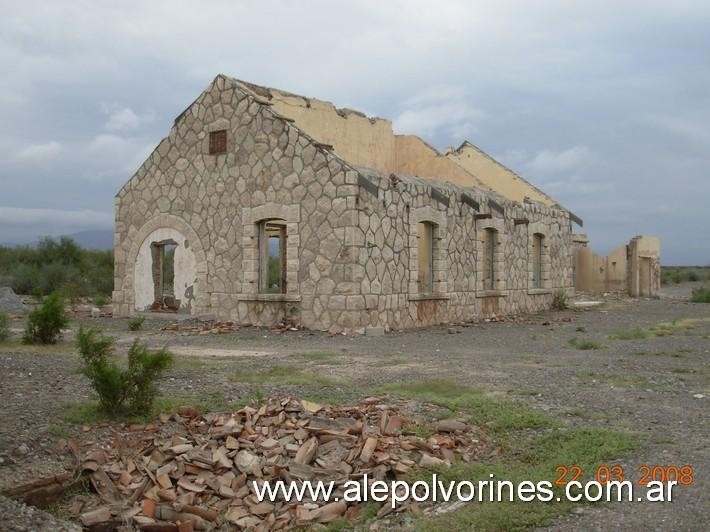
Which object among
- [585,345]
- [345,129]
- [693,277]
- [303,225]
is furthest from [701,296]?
[693,277]

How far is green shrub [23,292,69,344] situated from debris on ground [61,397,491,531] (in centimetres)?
660

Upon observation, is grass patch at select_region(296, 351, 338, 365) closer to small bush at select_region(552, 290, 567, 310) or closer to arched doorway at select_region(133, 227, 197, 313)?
arched doorway at select_region(133, 227, 197, 313)

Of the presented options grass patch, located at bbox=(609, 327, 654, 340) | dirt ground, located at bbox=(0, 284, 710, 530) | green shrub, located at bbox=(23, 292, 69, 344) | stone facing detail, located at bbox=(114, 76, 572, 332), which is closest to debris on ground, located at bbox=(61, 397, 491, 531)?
dirt ground, located at bbox=(0, 284, 710, 530)

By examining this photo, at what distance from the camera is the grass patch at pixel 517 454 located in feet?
15.0

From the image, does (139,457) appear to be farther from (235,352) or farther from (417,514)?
(235,352)

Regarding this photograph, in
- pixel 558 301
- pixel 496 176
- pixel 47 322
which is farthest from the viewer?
pixel 496 176

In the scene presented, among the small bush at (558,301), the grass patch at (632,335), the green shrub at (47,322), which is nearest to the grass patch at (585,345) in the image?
the grass patch at (632,335)

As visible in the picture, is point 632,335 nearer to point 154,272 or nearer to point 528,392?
point 528,392

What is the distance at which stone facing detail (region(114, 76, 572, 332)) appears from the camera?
14984mm

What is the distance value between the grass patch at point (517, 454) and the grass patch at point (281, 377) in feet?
3.93

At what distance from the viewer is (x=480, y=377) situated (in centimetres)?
901

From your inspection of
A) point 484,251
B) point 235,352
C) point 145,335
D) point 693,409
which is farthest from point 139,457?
point 484,251

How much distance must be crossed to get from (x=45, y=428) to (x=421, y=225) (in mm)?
13705
